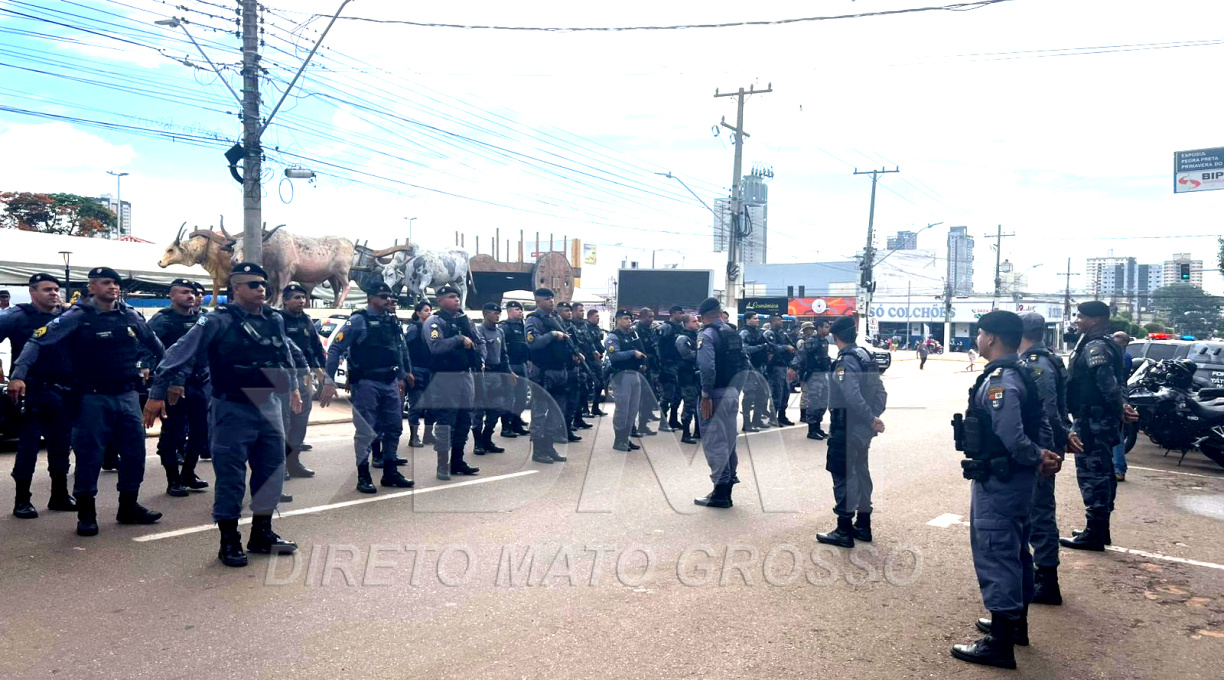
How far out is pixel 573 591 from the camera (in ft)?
17.5

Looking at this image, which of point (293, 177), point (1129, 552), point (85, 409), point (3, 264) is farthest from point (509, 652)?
point (3, 264)

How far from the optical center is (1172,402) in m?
11.0

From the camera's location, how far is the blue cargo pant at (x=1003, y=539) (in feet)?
14.6

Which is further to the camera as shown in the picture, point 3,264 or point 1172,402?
point 3,264

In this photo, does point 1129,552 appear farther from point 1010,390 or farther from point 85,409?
point 85,409

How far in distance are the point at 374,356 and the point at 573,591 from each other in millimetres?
3705

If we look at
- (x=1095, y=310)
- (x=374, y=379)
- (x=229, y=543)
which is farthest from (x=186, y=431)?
(x=1095, y=310)

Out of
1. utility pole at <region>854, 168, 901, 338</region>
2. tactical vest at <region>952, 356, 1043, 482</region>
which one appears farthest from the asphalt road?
utility pole at <region>854, 168, 901, 338</region>

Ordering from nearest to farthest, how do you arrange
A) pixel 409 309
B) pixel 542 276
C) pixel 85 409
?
pixel 85 409 < pixel 409 309 < pixel 542 276

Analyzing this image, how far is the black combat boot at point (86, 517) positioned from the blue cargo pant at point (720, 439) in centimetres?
471

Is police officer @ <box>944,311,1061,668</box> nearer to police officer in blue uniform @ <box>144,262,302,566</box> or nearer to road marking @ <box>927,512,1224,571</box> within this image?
road marking @ <box>927,512,1224,571</box>

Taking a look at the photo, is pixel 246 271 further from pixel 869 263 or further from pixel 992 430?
pixel 869 263

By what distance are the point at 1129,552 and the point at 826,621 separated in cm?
323

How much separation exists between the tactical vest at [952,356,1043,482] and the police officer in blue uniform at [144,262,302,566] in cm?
434
